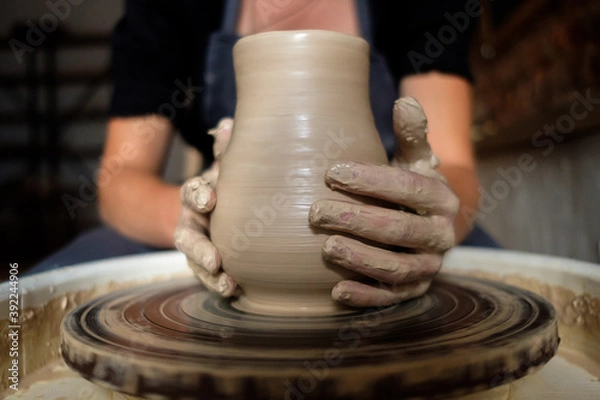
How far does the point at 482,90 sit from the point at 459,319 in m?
3.04

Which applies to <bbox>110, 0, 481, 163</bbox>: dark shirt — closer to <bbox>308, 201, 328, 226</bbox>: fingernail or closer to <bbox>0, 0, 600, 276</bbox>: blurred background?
<bbox>0, 0, 600, 276</bbox>: blurred background

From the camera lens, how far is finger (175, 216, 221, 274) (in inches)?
26.8

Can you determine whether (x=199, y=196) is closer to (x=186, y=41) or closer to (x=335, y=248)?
(x=335, y=248)

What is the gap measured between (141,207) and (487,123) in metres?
2.62

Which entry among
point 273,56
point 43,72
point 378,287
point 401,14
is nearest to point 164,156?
point 401,14

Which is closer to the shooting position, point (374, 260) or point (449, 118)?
point (374, 260)

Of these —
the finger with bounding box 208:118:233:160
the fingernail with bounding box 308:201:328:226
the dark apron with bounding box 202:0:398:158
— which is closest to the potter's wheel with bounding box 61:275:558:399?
the fingernail with bounding box 308:201:328:226

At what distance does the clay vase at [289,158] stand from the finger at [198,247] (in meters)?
0.02

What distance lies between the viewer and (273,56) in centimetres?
67

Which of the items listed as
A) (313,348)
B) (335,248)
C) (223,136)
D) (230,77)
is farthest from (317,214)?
(230,77)

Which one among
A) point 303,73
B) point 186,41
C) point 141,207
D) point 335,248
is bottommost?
point 141,207

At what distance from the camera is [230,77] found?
1.46 meters

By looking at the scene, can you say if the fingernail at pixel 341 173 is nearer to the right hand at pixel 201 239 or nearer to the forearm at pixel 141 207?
the right hand at pixel 201 239

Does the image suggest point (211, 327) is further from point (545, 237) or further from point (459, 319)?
point (545, 237)
